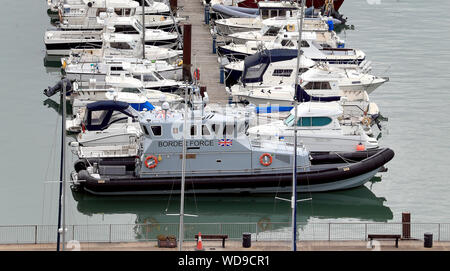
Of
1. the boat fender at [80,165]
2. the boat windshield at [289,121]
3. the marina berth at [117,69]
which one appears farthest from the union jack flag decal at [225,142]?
the marina berth at [117,69]

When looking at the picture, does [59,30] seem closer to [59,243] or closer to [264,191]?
[264,191]

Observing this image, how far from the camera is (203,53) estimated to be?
72625mm

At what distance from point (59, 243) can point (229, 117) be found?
12.2 m

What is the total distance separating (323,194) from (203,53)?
21647mm

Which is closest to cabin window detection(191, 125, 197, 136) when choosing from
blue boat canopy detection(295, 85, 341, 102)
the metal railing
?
the metal railing

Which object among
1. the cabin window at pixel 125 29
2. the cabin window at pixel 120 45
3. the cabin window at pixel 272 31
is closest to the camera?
the cabin window at pixel 120 45

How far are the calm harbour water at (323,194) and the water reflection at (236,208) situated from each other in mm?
43

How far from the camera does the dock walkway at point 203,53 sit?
212 ft

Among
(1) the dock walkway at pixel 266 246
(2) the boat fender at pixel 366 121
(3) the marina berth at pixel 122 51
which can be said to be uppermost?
(3) the marina berth at pixel 122 51

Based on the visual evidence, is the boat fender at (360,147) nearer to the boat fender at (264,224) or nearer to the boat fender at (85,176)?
the boat fender at (264,224)

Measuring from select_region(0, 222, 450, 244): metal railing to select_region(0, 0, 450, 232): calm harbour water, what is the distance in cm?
124

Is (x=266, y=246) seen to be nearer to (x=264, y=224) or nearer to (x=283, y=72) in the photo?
(x=264, y=224)

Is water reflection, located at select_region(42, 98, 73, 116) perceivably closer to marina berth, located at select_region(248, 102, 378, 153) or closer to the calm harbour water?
the calm harbour water

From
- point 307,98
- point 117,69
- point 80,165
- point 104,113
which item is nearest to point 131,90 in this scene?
point 117,69
